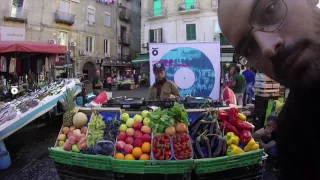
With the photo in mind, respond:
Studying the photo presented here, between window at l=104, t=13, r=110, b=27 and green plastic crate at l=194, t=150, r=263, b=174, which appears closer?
green plastic crate at l=194, t=150, r=263, b=174

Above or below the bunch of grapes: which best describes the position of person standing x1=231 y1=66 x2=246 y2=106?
above

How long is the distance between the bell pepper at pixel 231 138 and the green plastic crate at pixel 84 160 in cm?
136

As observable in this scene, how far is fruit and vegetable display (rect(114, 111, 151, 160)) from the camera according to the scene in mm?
2783

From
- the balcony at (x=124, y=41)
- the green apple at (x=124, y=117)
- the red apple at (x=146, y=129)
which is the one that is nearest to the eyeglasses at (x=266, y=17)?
the red apple at (x=146, y=129)

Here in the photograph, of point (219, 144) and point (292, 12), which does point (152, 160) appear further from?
point (292, 12)

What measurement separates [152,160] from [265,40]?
82.8 inches

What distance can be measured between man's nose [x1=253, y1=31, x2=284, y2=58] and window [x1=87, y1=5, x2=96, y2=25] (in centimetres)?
2787

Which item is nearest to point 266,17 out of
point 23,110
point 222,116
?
point 222,116

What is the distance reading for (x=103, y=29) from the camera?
2831 centimetres

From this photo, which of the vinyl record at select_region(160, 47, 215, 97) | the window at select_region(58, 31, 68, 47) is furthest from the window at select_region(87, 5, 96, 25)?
the vinyl record at select_region(160, 47, 215, 97)

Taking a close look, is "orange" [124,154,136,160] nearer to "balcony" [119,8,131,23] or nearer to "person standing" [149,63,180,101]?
"person standing" [149,63,180,101]

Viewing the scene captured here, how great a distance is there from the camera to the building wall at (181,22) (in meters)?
24.4

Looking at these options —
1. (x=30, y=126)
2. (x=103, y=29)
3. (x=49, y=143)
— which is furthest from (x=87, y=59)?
(x=49, y=143)

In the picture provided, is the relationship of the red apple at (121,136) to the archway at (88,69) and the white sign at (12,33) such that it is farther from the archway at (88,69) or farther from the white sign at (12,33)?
the archway at (88,69)
